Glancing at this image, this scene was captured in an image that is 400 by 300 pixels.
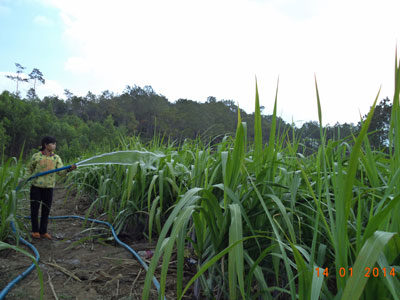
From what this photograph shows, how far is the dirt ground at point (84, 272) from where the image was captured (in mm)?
1399

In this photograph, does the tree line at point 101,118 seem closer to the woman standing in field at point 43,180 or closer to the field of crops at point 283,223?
the woman standing in field at point 43,180

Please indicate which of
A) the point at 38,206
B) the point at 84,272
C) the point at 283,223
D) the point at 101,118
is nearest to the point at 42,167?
the point at 38,206

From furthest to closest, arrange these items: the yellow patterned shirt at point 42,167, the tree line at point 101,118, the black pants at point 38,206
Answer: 1. the tree line at point 101,118
2. the yellow patterned shirt at point 42,167
3. the black pants at point 38,206

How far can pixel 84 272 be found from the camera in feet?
5.34

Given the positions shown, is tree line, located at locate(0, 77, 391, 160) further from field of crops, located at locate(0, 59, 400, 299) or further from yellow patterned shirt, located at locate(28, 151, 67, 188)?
field of crops, located at locate(0, 59, 400, 299)

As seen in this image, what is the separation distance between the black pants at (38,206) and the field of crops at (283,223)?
0.44 metres

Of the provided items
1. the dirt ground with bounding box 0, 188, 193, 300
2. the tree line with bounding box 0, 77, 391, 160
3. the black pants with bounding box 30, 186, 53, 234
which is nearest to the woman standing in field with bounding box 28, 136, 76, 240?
the black pants with bounding box 30, 186, 53, 234

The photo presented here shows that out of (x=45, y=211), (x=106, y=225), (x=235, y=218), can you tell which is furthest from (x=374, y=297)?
(x=45, y=211)

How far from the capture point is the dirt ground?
1.40 metres

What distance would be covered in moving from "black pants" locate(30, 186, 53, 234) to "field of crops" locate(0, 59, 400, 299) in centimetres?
44

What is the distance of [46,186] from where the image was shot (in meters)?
2.79

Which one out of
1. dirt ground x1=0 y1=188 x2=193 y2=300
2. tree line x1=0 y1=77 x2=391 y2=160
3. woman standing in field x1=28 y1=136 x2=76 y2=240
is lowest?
dirt ground x1=0 y1=188 x2=193 y2=300

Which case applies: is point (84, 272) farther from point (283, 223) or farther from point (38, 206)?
point (38, 206)

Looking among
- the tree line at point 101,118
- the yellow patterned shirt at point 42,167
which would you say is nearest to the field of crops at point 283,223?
the yellow patterned shirt at point 42,167
